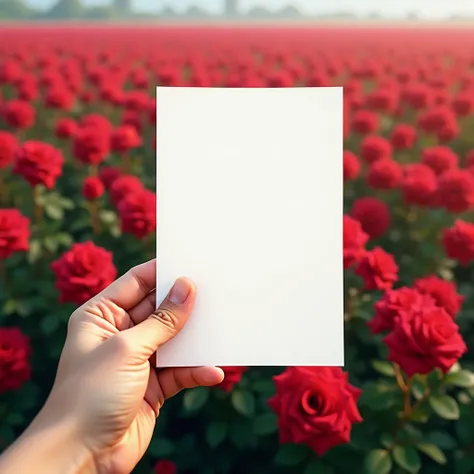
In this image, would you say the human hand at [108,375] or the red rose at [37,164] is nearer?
the human hand at [108,375]

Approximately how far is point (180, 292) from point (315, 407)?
1.32ft

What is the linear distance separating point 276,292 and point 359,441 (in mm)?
557

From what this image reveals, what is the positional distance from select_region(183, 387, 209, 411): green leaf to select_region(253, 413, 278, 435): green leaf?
0.15 m

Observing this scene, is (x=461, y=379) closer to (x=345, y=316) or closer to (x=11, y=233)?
(x=345, y=316)

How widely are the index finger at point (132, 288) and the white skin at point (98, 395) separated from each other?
26 millimetres

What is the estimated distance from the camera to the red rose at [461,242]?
1824mm

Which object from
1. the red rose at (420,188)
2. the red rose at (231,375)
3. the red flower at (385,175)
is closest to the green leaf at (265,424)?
the red rose at (231,375)

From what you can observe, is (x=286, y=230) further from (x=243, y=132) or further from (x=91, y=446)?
(x=91, y=446)

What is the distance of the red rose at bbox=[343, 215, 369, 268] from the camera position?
59.9 inches

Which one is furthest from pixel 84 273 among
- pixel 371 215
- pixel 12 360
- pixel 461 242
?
pixel 461 242

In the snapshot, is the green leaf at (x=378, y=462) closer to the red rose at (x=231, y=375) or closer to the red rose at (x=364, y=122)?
the red rose at (x=231, y=375)

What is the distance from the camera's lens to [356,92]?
11.3ft

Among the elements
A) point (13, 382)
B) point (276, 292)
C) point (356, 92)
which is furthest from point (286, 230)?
point (356, 92)

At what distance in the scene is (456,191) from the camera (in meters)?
2.08
